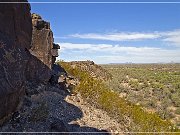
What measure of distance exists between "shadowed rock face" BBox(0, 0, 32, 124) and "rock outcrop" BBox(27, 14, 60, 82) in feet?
17.5

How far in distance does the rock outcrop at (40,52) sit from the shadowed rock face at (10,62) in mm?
5340

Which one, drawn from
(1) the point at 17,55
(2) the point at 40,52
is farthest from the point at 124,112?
(1) the point at 17,55

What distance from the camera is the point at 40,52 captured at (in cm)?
1748

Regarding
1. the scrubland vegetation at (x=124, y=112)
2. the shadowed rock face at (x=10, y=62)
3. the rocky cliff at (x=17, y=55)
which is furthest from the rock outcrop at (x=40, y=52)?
the shadowed rock face at (x=10, y=62)

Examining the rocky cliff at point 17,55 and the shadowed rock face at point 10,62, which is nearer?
the shadowed rock face at point 10,62

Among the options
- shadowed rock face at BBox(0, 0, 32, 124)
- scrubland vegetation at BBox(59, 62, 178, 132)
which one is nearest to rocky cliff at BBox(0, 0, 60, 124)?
shadowed rock face at BBox(0, 0, 32, 124)

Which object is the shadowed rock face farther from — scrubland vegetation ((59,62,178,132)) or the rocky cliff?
scrubland vegetation ((59,62,178,132))

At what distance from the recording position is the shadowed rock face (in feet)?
26.0

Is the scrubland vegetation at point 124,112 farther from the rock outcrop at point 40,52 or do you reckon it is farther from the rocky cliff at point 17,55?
the rocky cliff at point 17,55

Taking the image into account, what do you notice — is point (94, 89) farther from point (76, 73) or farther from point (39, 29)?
point (76, 73)

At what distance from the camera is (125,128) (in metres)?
14.5

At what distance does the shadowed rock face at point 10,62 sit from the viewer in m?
7.93

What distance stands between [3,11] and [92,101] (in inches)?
313

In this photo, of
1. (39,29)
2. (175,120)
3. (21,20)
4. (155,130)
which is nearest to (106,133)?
(155,130)
